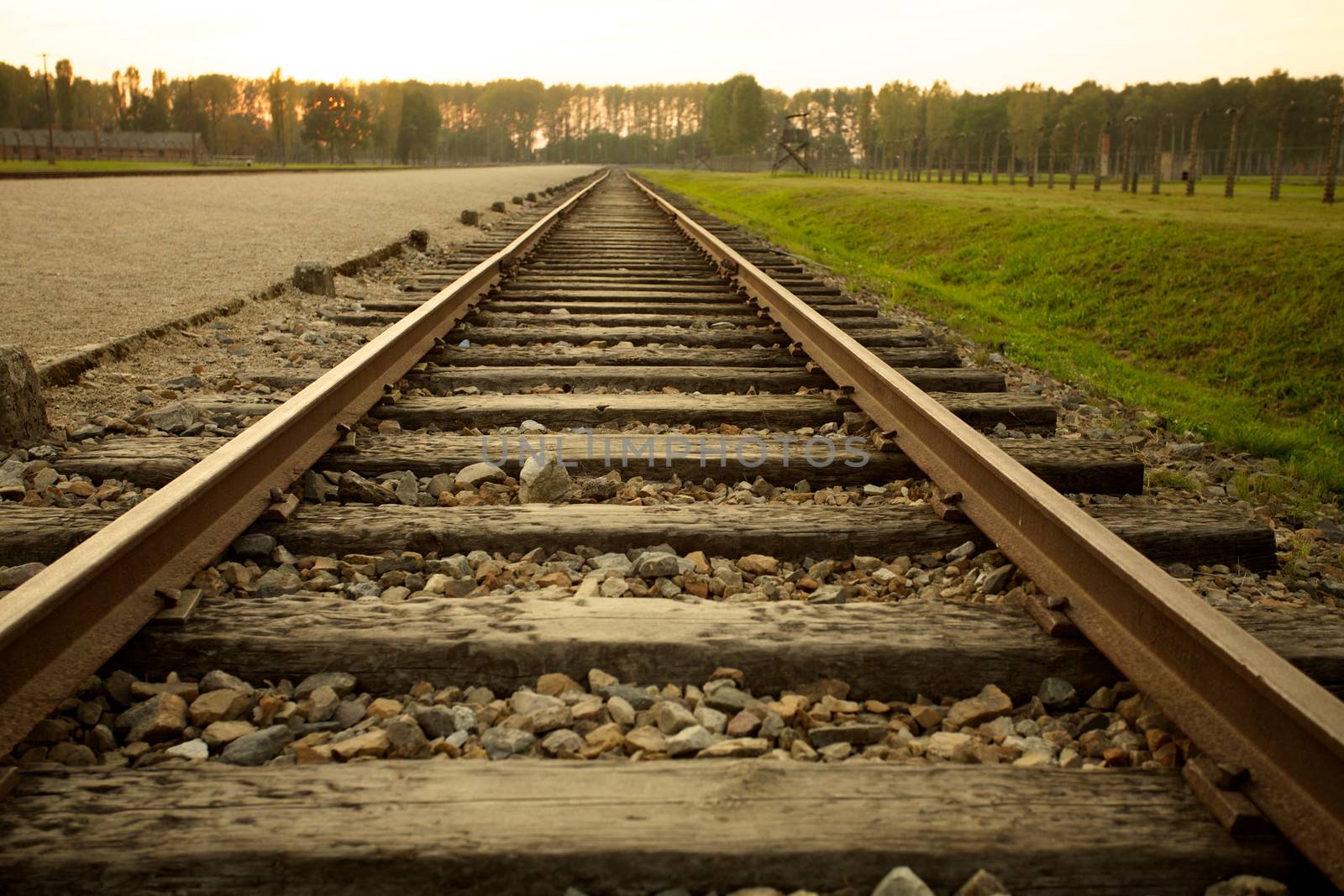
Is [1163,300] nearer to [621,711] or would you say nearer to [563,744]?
[621,711]

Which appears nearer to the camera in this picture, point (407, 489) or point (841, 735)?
point (841, 735)

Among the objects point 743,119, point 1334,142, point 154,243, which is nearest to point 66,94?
point 743,119

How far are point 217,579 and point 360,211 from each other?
572 inches

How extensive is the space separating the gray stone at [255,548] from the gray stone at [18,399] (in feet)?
4.22

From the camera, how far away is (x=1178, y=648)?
1.59 meters

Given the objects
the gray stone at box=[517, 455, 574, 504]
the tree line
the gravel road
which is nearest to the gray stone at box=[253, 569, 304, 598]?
the gray stone at box=[517, 455, 574, 504]

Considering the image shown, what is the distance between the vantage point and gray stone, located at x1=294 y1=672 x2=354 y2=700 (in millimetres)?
1724

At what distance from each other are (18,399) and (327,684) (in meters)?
2.00

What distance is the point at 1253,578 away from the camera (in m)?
2.30

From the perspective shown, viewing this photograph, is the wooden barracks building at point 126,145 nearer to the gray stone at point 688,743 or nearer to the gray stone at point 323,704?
the gray stone at point 323,704

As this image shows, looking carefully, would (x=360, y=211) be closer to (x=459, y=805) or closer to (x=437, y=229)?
(x=437, y=229)

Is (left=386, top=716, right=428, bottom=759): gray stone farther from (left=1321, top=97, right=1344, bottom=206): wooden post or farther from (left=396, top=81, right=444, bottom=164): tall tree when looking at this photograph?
(left=396, top=81, right=444, bottom=164): tall tree

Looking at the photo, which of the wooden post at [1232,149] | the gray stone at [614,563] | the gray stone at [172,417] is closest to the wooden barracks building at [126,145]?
the wooden post at [1232,149]

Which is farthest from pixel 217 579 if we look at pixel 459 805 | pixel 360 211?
pixel 360 211
